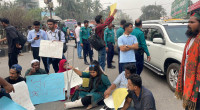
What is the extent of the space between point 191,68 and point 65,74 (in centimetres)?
282

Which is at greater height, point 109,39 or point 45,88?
point 109,39

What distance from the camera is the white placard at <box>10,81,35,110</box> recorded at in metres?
3.01

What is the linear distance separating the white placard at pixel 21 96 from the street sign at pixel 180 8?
43.7ft

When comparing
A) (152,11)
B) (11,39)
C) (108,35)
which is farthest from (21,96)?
(152,11)

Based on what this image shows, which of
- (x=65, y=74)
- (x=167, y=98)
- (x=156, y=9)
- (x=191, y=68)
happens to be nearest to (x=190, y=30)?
(x=191, y=68)

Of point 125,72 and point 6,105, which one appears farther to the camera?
point 125,72

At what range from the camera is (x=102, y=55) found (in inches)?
187

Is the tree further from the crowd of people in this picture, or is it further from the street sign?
the crowd of people

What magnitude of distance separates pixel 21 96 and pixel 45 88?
0.60m

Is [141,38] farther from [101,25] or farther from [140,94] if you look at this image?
[140,94]

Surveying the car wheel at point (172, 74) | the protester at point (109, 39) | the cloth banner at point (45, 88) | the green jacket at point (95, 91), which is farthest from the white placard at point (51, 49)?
the protester at point (109, 39)

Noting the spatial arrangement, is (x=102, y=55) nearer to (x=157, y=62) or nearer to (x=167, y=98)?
(x=157, y=62)

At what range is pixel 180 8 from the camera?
14.1 metres

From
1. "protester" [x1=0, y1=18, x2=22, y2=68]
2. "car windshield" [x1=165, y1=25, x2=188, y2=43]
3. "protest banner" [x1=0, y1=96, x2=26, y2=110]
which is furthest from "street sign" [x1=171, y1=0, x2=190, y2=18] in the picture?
"protest banner" [x1=0, y1=96, x2=26, y2=110]
